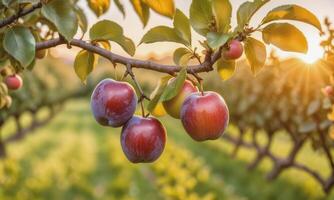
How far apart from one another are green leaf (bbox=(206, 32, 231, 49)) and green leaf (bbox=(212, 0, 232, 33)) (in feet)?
0.21

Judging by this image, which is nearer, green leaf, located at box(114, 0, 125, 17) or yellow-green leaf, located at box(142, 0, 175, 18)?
yellow-green leaf, located at box(142, 0, 175, 18)

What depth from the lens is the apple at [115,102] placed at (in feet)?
5.41

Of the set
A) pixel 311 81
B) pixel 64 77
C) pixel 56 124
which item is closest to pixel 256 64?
pixel 311 81

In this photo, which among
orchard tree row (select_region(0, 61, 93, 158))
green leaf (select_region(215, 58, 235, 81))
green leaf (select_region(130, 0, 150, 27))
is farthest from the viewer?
orchard tree row (select_region(0, 61, 93, 158))

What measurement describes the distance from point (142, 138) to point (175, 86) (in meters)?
0.21

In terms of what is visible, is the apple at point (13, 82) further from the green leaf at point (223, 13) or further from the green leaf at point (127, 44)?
the green leaf at point (223, 13)

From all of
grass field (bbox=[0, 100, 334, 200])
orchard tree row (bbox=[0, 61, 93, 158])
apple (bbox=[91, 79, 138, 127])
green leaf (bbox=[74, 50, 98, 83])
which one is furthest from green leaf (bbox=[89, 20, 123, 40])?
grass field (bbox=[0, 100, 334, 200])

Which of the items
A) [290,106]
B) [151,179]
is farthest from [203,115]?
[151,179]

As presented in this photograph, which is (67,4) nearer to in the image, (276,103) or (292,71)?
(292,71)

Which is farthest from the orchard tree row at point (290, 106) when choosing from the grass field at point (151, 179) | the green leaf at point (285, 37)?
the green leaf at point (285, 37)

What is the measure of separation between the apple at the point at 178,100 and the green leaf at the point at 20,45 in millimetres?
427

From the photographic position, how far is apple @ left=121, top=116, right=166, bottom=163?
5.45ft

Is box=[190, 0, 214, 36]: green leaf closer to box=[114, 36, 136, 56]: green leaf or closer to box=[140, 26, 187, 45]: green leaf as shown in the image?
box=[140, 26, 187, 45]: green leaf

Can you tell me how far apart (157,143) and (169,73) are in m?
0.22
